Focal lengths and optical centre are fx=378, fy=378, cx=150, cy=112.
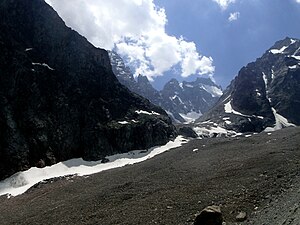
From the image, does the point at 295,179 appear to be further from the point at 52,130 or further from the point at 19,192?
the point at 52,130

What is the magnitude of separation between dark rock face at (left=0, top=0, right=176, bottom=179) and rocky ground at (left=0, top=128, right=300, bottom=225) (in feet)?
65.8

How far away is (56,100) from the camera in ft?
311

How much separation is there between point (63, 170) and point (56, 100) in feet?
70.2

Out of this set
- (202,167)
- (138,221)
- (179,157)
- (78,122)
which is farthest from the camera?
(78,122)

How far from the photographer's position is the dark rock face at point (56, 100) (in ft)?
280

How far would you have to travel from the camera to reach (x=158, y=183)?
49.8 m

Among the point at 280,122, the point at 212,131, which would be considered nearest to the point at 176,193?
the point at 212,131

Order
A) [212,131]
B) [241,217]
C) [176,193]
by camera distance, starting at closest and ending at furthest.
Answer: [241,217] → [176,193] → [212,131]

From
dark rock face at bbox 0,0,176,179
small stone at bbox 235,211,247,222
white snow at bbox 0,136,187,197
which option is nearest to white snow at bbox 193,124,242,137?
dark rock face at bbox 0,0,176,179

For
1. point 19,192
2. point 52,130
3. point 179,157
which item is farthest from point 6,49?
point 179,157

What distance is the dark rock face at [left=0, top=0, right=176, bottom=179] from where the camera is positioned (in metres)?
85.2

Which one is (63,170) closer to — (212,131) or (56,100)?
(56,100)

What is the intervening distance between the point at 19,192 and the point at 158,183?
1177 inches

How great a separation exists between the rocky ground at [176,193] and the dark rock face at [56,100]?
2005cm
